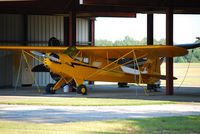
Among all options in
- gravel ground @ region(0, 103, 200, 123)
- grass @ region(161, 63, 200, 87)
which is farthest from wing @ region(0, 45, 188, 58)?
grass @ region(161, 63, 200, 87)

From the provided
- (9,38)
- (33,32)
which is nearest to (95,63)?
(9,38)

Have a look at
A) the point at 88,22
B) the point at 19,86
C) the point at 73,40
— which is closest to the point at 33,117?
the point at 73,40

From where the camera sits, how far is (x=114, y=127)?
1535 cm

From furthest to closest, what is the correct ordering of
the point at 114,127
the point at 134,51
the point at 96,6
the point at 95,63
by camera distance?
the point at 96,6 → the point at 95,63 → the point at 134,51 → the point at 114,127

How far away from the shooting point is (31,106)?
2180 centimetres

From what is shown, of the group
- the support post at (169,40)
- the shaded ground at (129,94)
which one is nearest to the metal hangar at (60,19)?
the support post at (169,40)

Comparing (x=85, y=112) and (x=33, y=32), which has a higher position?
(x=33, y=32)

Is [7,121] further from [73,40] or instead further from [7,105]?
[73,40]

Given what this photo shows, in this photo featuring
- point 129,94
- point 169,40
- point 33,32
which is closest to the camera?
point 169,40

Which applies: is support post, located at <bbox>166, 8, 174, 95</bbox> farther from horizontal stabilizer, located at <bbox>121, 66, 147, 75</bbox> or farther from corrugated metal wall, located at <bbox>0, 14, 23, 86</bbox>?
corrugated metal wall, located at <bbox>0, 14, 23, 86</bbox>

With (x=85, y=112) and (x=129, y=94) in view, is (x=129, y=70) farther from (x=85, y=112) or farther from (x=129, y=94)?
(x=85, y=112)

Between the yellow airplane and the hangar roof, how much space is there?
7.40 feet

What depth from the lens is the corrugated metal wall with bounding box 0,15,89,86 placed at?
3809 cm

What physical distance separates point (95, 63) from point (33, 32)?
9.61 meters
